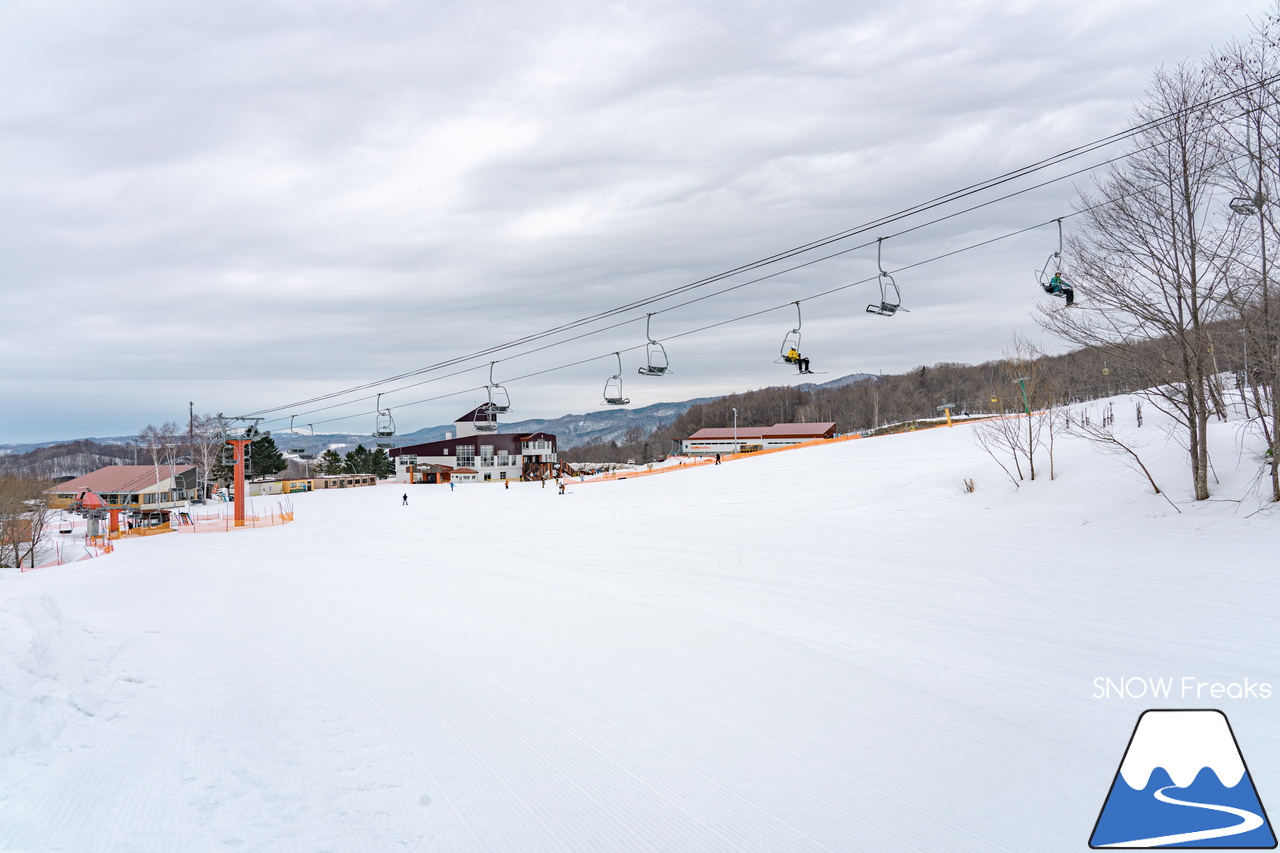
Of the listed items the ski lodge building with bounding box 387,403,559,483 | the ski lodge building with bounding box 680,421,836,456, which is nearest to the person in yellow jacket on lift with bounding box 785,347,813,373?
the ski lodge building with bounding box 387,403,559,483

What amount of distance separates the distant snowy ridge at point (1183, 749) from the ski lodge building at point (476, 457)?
67.2 m

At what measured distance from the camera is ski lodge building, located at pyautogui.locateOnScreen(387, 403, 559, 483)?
73.3 meters

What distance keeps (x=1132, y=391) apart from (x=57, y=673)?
21205 millimetres

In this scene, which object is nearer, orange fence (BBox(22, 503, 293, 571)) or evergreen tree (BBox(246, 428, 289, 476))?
orange fence (BBox(22, 503, 293, 571))

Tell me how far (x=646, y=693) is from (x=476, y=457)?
69.8 metres

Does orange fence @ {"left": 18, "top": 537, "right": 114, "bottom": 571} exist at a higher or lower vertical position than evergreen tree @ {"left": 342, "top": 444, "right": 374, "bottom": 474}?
lower

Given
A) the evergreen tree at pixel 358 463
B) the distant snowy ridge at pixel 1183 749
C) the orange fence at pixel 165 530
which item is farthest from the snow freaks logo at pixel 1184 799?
the evergreen tree at pixel 358 463

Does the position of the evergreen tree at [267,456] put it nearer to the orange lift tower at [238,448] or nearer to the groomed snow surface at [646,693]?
the orange lift tower at [238,448]

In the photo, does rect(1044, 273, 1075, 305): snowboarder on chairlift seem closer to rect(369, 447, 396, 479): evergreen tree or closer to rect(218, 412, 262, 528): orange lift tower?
rect(218, 412, 262, 528): orange lift tower

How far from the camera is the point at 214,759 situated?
5.45 meters

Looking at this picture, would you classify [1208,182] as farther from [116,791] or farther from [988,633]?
[116,791]

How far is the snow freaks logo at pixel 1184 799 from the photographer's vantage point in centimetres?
425

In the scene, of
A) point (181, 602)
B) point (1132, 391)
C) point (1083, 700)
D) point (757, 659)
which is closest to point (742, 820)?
point (757, 659)

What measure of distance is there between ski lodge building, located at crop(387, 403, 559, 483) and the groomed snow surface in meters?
57.4
